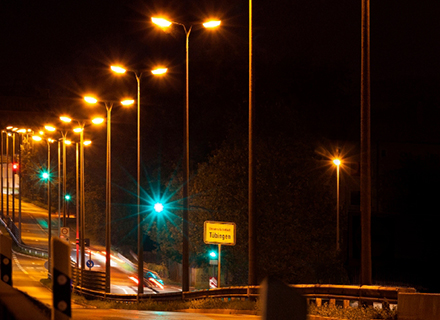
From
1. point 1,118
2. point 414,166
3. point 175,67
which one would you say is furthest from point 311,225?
point 1,118

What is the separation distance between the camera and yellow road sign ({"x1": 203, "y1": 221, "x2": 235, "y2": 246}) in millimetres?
21750

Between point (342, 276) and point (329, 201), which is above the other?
point (329, 201)

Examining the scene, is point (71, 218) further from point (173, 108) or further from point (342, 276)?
point (342, 276)

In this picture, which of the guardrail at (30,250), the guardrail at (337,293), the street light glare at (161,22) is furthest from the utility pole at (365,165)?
the guardrail at (30,250)

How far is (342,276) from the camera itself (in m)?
36.3

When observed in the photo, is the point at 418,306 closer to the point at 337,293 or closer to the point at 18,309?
the point at 337,293

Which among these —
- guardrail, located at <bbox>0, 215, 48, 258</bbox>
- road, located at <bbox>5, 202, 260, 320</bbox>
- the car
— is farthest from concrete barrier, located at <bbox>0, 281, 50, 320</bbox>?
guardrail, located at <bbox>0, 215, 48, 258</bbox>

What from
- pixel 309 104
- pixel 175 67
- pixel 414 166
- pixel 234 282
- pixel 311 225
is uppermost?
pixel 175 67

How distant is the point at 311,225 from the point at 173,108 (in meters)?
34.7

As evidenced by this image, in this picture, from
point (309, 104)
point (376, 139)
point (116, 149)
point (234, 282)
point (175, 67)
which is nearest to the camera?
point (234, 282)

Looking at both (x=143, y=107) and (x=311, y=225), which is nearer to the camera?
(x=311, y=225)

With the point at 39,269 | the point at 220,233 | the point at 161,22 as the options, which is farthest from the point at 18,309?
the point at 39,269

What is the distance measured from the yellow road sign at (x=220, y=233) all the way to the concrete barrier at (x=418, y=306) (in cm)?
1010

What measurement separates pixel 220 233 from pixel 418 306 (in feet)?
35.8
